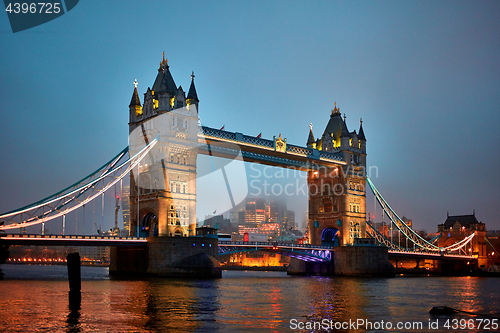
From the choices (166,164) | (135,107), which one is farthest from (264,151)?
(135,107)

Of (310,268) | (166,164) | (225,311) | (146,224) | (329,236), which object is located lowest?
(310,268)

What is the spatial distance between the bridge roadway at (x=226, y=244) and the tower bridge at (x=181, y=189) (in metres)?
0.11

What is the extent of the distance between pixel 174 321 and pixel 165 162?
1201 inches

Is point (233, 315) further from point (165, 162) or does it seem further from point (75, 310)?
point (165, 162)

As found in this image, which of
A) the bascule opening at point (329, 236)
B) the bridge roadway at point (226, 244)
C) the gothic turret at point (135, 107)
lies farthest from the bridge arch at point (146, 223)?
the bascule opening at point (329, 236)

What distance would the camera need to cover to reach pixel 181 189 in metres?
53.3

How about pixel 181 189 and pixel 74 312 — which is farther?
pixel 181 189

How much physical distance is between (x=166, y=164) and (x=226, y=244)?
10.1 metres

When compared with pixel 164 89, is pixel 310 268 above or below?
below

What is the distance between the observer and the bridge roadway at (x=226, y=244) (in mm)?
42625

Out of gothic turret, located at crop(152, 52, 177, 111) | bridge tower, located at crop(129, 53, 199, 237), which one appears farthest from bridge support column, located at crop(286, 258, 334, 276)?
gothic turret, located at crop(152, 52, 177, 111)

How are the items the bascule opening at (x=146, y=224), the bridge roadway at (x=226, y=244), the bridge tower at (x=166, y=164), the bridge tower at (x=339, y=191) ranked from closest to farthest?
the bridge roadway at (x=226, y=244) → the bridge tower at (x=166, y=164) → the bascule opening at (x=146, y=224) → the bridge tower at (x=339, y=191)

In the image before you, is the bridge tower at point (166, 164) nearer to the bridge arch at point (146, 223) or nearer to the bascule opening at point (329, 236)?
the bridge arch at point (146, 223)

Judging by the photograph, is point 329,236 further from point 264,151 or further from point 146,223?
point 146,223
